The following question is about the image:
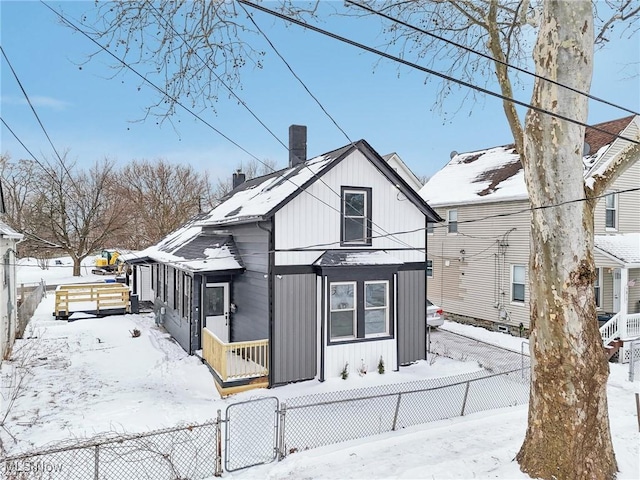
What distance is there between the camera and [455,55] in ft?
29.7

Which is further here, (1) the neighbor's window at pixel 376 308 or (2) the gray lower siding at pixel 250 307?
(1) the neighbor's window at pixel 376 308

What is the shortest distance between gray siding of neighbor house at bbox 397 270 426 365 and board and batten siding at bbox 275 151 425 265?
59cm

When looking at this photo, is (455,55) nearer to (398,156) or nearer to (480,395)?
(480,395)

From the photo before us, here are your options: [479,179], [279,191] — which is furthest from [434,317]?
[279,191]

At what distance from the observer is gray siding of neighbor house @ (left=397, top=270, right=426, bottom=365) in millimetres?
11562

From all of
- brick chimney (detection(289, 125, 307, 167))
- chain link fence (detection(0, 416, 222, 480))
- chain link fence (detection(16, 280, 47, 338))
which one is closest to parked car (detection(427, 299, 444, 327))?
brick chimney (detection(289, 125, 307, 167))

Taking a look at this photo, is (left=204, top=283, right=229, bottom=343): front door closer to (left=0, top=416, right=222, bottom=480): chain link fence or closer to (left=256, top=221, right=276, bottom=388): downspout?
(left=256, top=221, right=276, bottom=388): downspout

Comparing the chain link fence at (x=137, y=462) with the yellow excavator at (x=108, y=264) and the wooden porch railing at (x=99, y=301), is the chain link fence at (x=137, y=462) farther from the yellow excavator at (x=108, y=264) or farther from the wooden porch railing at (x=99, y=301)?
the yellow excavator at (x=108, y=264)

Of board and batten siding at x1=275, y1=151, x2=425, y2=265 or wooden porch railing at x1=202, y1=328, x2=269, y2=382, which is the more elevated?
board and batten siding at x1=275, y1=151, x2=425, y2=265

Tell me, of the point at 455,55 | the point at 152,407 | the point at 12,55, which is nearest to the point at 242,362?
the point at 152,407

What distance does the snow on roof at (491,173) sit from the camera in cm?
1573

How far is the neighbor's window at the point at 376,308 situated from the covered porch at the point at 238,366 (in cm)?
279

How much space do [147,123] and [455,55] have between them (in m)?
6.58

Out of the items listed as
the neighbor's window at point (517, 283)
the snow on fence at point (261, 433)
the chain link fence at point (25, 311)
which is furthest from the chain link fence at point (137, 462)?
the neighbor's window at point (517, 283)
